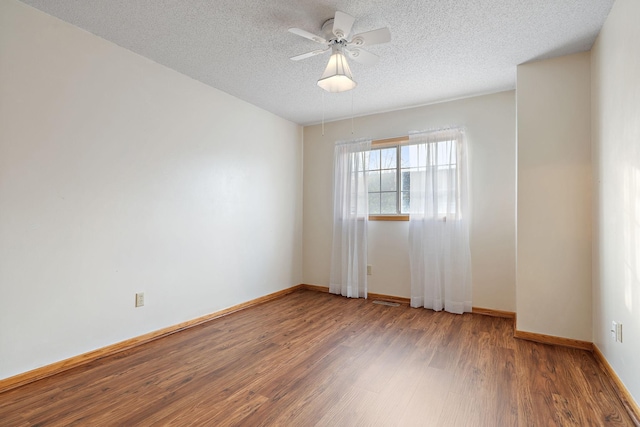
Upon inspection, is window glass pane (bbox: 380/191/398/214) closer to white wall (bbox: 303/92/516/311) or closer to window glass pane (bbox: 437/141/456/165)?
white wall (bbox: 303/92/516/311)

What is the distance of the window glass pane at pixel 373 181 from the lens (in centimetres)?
421

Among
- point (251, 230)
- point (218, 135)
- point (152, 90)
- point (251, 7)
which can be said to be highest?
point (251, 7)

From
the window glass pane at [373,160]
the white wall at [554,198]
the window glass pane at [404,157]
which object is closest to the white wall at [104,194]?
the window glass pane at [373,160]

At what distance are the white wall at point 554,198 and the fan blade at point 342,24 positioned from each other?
1728 mm

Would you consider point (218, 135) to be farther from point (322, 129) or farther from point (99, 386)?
point (99, 386)

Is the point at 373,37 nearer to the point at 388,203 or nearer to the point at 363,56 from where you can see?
the point at 363,56

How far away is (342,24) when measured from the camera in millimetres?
2014

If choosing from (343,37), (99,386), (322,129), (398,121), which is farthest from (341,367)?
(322,129)

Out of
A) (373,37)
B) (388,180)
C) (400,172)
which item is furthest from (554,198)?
(373,37)

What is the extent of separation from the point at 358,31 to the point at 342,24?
34 cm

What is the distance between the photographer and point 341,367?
87.0 inches

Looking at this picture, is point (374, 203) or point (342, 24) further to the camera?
point (374, 203)

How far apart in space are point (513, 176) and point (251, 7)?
2.96 m

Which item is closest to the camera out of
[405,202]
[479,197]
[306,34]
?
[306,34]
